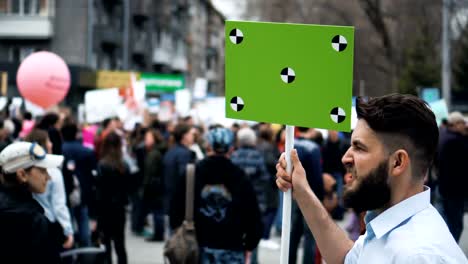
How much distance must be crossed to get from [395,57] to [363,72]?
4.14 meters

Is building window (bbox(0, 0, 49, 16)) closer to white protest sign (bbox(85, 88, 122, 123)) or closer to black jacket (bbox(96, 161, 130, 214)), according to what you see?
white protest sign (bbox(85, 88, 122, 123))

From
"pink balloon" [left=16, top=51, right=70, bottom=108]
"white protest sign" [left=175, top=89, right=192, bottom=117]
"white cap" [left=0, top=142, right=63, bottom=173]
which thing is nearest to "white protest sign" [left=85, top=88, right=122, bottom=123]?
"pink balloon" [left=16, top=51, right=70, bottom=108]

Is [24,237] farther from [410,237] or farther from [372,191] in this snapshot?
[410,237]

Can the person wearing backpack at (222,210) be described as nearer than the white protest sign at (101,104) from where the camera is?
Yes

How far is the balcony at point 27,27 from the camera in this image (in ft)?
119

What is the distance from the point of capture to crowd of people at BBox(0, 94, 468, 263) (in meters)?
5.05

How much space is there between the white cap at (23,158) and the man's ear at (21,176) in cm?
3

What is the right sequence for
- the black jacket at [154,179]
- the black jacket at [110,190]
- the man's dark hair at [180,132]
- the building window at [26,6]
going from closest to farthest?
the black jacket at [110,190]
the man's dark hair at [180,132]
the black jacket at [154,179]
the building window at [26,6]

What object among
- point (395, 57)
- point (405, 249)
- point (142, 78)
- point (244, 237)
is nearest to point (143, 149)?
point (244, 237)

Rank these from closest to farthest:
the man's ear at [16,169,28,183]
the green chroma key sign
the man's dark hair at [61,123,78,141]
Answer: the green chroma key sign, the man's ear at [16,169,28,183], the man's dark hair at [61,123,78,141]

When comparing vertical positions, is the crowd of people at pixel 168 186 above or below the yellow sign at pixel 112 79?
below

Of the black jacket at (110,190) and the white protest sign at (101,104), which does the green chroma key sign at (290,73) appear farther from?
the white protest sign at (101,104)

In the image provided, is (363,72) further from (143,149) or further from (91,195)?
(91,195)

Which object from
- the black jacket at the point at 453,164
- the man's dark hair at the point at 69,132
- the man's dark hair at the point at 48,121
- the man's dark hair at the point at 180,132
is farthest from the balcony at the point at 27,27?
the black jacket at the point at 453,164
